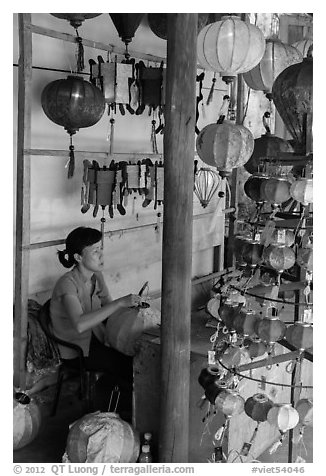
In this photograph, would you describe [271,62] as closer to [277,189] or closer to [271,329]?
[277,189]

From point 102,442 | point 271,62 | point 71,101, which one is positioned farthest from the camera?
point 271,62

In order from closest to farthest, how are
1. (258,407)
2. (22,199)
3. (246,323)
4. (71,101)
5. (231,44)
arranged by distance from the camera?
1. (246,323)
2. (258,407)
3. (231,44)
4. (22,199)
5. (71,101)

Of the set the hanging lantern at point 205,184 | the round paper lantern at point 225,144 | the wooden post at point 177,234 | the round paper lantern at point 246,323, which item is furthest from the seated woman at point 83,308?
the hanging lantern at point 205,184

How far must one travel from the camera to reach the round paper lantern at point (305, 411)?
8.23 feet

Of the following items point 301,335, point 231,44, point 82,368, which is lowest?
point 82,368

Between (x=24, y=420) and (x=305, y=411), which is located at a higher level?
(x=305, y=411)

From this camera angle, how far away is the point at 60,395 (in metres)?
4.13

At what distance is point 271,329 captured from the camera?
2.34 meters

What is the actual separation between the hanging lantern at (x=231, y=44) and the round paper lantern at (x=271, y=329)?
1.49m

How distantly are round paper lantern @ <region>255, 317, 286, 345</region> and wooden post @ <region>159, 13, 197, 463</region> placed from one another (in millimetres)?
513

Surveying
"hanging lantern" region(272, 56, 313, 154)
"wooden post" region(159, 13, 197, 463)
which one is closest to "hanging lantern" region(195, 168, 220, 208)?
"wooden post" region(159, 13, 197, 463)

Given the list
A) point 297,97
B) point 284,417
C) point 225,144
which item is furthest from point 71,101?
point 284,417

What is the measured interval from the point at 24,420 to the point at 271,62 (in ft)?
8.72

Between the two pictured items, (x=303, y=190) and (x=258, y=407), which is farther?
(x=258, y=407)
